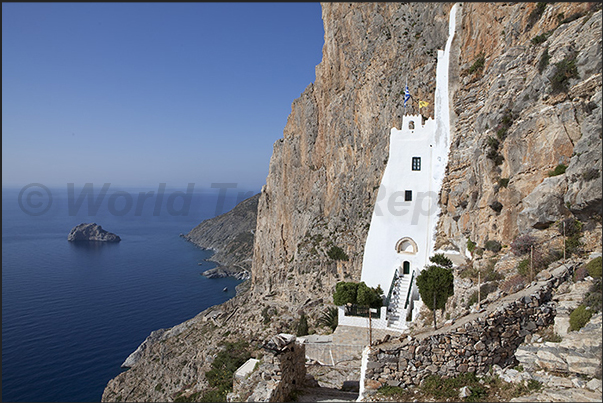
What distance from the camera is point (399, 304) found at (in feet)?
61.7

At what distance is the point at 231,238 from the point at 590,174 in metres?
103

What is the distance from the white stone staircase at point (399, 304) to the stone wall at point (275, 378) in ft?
29.6

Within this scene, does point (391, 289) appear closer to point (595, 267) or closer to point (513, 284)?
point (513, 284)

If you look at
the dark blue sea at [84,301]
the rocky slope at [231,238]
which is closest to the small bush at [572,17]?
the dark blue sea at [84,301]

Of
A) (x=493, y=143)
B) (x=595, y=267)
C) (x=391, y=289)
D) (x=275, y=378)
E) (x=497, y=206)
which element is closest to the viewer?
(x=595, y=267)

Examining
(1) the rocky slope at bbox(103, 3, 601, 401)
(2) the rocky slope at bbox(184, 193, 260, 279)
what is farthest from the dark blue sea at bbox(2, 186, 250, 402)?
(1) the rocky slope at bbox(103, 3, 601, 401)

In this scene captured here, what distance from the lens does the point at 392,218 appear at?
2028 cm

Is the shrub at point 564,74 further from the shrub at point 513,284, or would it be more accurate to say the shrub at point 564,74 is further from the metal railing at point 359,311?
the metal railing at point 359,311

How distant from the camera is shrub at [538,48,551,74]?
12211 mm

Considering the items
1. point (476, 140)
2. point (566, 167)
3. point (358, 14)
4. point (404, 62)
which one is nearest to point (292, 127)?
point (358, 14)

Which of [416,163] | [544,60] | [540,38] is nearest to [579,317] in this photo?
[544,60]

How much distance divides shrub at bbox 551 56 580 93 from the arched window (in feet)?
33.1

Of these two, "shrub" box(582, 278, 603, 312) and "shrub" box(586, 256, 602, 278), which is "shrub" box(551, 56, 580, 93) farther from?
"shrub" box(582, 278, 603, 312)

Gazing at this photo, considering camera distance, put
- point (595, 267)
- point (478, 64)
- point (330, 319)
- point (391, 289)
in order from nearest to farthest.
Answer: point (595, 267) < point (478, 64) < point (391, 289) < point (330, 319)
